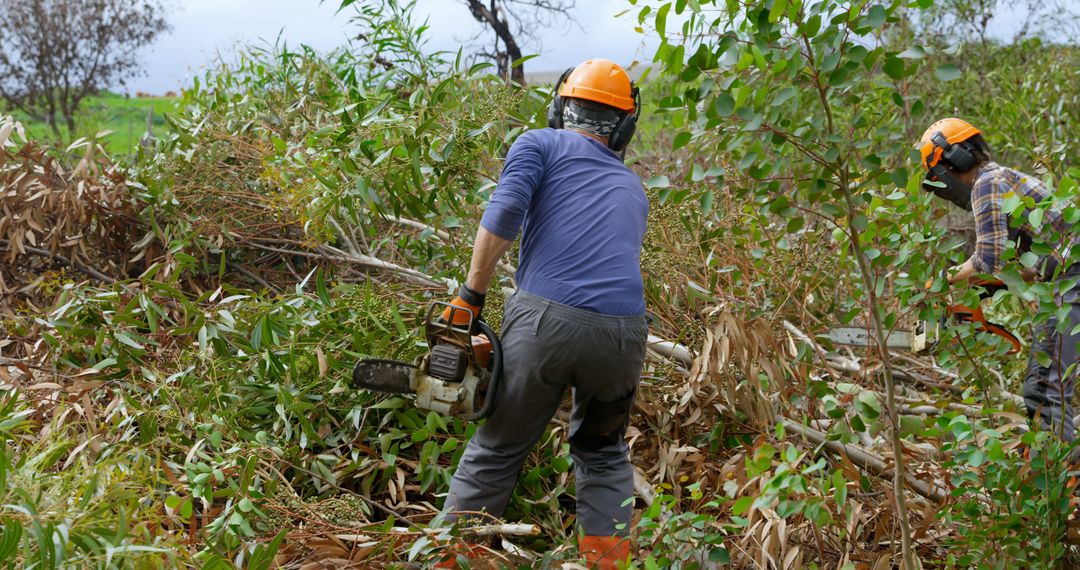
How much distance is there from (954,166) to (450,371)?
230 cm

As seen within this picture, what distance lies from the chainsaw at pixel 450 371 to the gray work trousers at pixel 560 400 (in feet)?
0.20

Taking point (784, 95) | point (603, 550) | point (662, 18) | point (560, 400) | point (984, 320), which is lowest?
point (603, 550)

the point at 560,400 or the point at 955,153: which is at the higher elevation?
the point at 955,153

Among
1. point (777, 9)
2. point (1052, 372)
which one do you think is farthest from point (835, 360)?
point (777, 9)

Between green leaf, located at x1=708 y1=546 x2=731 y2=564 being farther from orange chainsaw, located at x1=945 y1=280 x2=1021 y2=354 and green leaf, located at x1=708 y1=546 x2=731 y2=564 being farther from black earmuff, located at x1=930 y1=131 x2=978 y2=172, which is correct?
black earmuff, located at x1=930 y1=131 x2=978 y2=172

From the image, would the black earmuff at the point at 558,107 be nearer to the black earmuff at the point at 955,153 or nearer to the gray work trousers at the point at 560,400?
the gray work trousers at the point at 560,400

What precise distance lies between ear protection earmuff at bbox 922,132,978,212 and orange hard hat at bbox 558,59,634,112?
143cm

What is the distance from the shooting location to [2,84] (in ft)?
40.5

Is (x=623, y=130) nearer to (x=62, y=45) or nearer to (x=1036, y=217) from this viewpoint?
(x=1036, y=217)

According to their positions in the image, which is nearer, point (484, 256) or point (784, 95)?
point (784, 95)

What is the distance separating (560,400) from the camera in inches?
114

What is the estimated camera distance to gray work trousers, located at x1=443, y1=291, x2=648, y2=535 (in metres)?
2.75

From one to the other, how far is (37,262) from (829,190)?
4.14 meters

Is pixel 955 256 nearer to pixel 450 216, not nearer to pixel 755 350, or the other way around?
pixel 755 350
